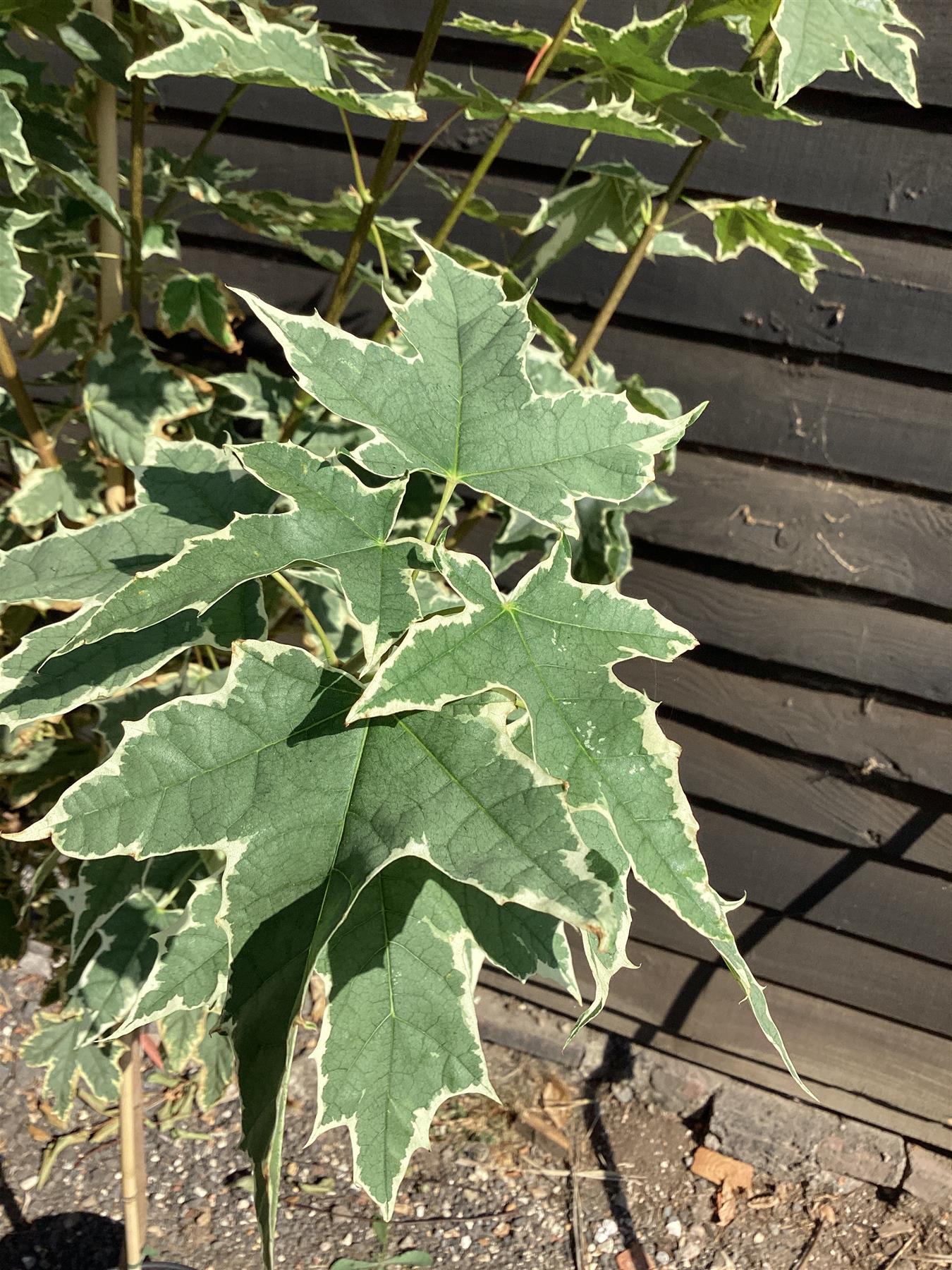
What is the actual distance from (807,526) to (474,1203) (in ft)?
5.62

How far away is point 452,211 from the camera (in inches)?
36.8

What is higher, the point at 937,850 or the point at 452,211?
the point at 452,211

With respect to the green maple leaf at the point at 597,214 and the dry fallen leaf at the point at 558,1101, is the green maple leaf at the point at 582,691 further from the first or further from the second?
the dry fallen leaf at the point at 558,1101

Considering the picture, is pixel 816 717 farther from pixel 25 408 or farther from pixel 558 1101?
pixel 25 408

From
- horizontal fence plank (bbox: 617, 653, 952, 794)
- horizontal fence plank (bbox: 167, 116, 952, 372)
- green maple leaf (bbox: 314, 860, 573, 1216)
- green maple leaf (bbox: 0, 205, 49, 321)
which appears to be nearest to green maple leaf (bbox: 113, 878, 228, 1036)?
green maple leaf (bbox: 314, 860, 573, 1216)

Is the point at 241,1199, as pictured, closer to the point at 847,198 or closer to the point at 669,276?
the point at 669,276

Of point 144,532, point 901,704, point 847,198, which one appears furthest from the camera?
point 901,704

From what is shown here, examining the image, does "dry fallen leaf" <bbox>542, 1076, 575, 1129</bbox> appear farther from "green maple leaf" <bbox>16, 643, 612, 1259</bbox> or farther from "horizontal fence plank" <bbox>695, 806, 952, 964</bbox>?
"green maple leaf" <bbox>16, 643, 612, 1259</bbox>

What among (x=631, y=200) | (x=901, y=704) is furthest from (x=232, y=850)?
(x=901, y=704)

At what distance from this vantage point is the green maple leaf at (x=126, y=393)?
1.05 meters

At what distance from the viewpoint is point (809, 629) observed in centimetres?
184

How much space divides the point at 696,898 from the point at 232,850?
0.28 metres

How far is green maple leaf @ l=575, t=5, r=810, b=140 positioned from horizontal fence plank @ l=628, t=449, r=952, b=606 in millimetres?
950

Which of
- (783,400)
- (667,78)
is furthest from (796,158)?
(667,78)
